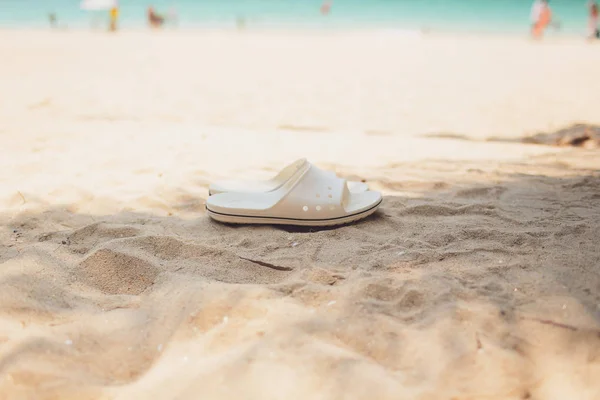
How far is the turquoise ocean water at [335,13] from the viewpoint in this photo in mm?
35506

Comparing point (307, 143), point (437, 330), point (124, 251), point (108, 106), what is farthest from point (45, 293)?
point (108, 106)

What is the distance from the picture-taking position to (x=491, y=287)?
174cm

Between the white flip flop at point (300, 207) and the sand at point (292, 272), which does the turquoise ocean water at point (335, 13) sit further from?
the white flip flop at point (300, 207)

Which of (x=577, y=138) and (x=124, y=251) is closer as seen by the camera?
(x=124, y=251)

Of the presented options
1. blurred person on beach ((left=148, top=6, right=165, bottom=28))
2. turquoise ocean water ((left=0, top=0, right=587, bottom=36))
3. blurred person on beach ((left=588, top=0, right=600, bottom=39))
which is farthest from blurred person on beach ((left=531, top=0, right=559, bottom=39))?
turquoise ocean water ((left=0, top=0, right=587, bottom=36))

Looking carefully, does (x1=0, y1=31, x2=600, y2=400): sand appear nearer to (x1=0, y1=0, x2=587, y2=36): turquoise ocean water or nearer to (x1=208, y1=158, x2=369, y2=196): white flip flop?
(x1=208, y1=158, x2=369, y2=196): white flip flop

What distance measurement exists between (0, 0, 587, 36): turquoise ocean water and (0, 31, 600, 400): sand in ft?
105

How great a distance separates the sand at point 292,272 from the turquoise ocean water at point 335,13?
105ft

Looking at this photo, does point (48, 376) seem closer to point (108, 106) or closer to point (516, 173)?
point (516, 173)

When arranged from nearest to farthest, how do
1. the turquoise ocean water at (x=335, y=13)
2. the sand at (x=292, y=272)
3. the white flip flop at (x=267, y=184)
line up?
1. the sand at (x=292, y=272)
2. the white flip flop at (x=267, y=184)
3. the turquoise ocean water at (x=335, y=13)

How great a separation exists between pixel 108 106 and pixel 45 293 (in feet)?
14.8

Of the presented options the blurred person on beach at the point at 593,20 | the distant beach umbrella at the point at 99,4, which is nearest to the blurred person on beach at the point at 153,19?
the distant beach umbrella at the point at 99,4

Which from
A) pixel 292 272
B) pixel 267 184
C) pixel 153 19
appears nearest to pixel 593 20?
pixel 153 19

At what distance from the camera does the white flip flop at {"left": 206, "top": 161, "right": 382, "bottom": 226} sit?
2.31 m
